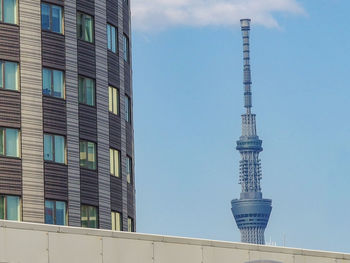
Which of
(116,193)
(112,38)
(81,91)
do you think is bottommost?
(116,193)

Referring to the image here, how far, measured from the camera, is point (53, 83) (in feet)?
237

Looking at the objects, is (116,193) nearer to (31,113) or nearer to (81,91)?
(81,91)

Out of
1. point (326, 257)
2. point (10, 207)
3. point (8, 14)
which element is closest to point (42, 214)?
point (10, 207)

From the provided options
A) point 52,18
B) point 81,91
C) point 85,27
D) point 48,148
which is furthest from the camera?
point 85,27

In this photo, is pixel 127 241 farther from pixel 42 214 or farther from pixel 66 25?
pixel 66 25

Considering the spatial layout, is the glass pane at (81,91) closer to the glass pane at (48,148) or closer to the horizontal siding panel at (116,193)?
the glass pane at (48,148)

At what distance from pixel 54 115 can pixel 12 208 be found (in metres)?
6.99

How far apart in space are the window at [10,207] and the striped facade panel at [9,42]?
8711mm

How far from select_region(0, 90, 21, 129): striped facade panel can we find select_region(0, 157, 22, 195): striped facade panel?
90.5 inches

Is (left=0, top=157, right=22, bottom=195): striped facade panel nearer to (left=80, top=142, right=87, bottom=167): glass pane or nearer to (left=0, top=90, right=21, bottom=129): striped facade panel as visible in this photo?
(left=0, top=90, right=21, bottom=129): striped facade panel

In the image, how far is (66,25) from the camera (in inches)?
2908

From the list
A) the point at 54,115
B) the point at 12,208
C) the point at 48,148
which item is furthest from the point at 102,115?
the point at 12,208

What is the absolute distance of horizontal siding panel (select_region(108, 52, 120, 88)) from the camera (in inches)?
3046

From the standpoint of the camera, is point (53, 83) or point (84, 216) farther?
point (53, 83)
